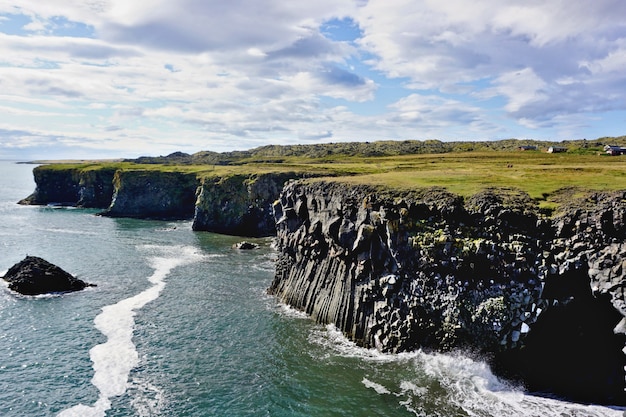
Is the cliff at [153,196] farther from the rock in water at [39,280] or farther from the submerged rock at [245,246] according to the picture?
the rock in water at [39,280]

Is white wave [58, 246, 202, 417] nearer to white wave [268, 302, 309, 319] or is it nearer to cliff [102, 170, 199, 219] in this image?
white wave [268, 302, 309, 319]

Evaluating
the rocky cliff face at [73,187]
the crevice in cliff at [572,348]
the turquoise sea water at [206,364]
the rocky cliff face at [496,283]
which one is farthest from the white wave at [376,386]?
the rocky cliff face at [73,187]

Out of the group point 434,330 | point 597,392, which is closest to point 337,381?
point 434,330

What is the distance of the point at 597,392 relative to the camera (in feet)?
112

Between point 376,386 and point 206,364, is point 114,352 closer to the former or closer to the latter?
point 206,364

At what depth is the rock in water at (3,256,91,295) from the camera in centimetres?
6022

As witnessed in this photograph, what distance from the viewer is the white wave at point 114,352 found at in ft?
111

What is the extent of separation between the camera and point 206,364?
40.5 metres

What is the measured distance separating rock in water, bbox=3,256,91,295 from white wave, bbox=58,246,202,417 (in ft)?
33.5

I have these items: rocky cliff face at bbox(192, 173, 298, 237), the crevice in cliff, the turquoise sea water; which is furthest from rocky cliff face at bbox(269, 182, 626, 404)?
rocky cliff face at bbox(192, 173, 298, 237)

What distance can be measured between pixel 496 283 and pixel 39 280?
5674cm

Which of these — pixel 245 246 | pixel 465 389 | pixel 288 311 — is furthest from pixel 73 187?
pixel 465 389

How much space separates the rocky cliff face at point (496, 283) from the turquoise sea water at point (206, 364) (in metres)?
2.19

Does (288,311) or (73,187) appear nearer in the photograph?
(288,311)
